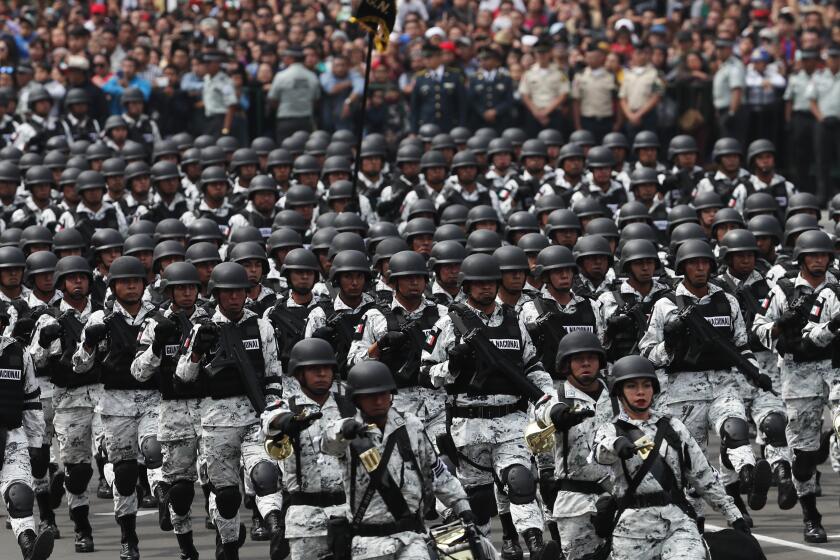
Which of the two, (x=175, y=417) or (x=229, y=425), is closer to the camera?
(x=229, y=425)

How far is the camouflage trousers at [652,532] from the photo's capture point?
37.5 feet

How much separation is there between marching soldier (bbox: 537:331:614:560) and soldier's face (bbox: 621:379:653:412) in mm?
451

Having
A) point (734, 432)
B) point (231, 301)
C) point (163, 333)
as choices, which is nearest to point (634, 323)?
point (734, 432)

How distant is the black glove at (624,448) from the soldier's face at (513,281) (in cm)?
360

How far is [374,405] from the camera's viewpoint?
36.2 ft

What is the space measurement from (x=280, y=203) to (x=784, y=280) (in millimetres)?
7534

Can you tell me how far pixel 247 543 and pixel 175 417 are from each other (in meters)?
1.49

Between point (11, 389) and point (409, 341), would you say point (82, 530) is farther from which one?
point (409, 341)

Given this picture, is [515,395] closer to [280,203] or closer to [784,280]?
[784,280]

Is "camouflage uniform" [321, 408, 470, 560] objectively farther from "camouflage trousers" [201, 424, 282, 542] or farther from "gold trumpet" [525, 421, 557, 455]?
"camouflage trousers" [201, 424, 282, 542]

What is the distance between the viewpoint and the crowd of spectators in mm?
27172

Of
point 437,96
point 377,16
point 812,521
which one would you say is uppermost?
point 377,16

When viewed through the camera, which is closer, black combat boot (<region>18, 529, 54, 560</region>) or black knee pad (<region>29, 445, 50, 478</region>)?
black combat boot (<region>18, 529, 54, 560</region>)

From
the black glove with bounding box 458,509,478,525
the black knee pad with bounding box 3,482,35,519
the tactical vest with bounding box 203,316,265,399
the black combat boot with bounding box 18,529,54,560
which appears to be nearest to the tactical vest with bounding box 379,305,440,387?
the tactical vest with bounding box 203,316,265,399
